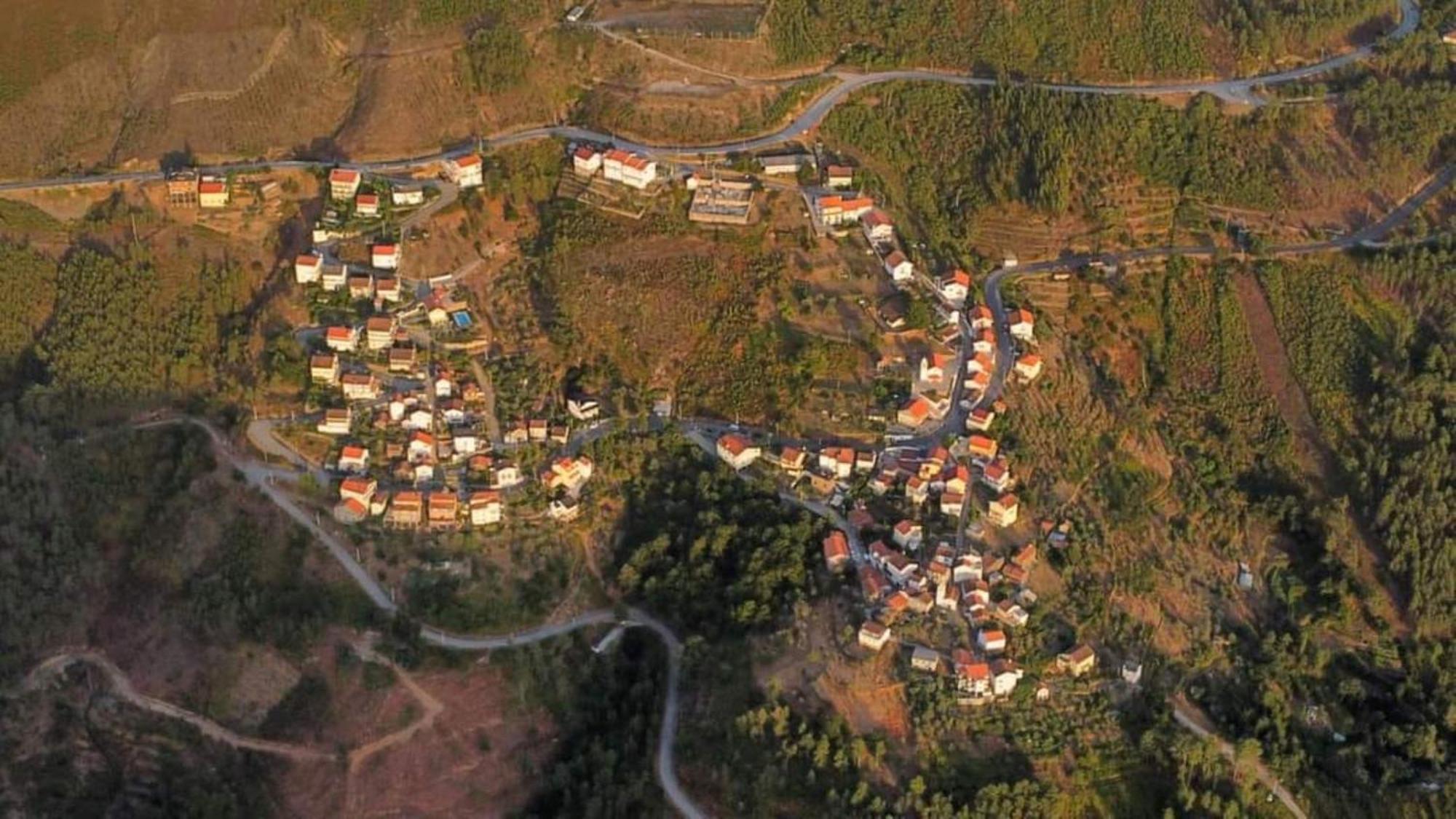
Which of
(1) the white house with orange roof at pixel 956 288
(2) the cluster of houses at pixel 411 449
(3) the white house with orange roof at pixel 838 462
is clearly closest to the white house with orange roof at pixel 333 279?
(2) the cluster of houses at pixel 411 449

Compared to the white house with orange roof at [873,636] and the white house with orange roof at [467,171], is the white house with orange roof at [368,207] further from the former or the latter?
the white house with orange roof at [873,636]

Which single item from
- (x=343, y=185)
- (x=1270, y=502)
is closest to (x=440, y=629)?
(x=343, y=185)

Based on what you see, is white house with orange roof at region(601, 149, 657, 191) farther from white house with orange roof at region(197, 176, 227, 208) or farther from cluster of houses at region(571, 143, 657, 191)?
white house with orange roof at region(197, 176, 227, 208)

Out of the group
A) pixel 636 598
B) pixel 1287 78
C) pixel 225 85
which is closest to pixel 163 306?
pixel 225 85

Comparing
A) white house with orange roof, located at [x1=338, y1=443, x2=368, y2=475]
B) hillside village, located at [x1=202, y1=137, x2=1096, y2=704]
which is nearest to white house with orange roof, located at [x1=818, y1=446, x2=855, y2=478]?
hillside village, located at [x1=202, y1=137, x2=1096, y2=704]

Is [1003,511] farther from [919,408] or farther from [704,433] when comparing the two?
[704,433]

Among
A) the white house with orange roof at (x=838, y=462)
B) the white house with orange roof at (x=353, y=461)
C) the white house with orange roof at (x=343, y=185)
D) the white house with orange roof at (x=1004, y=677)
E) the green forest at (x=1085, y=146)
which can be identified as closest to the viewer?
the white house with orange roof at (x=1004, y=677)
